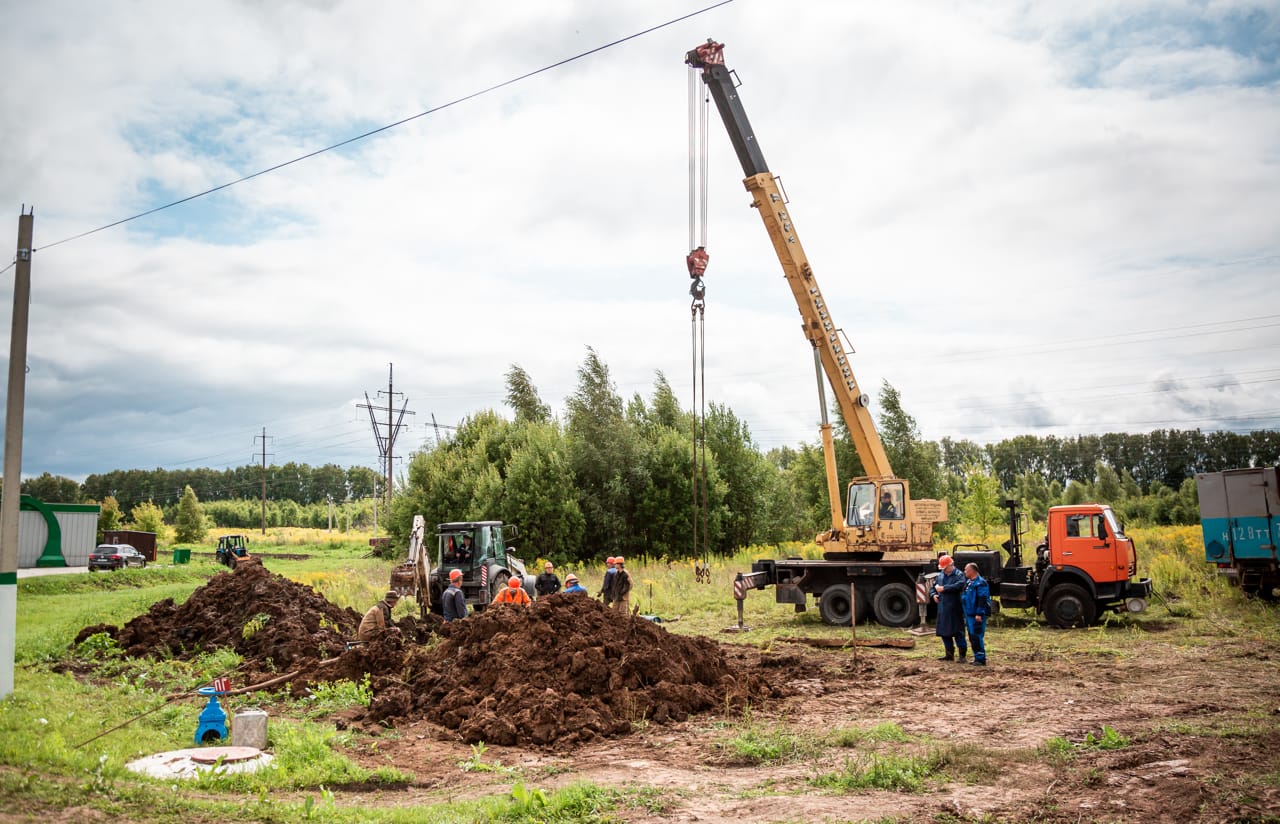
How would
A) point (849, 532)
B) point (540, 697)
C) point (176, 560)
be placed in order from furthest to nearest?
point (176, 560) → point (849, 532) → point (540, 697)

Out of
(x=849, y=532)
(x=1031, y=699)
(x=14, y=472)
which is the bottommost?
(x=1031, y=699)

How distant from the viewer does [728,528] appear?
128 feet

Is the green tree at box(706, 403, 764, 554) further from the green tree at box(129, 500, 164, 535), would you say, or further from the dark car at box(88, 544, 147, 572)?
the green tree at box(129, 500, 164, 535)

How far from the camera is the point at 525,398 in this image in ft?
162

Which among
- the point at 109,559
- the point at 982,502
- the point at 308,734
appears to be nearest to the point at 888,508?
the point at 308,734

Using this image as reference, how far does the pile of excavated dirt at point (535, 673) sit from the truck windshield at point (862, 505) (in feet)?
24.1

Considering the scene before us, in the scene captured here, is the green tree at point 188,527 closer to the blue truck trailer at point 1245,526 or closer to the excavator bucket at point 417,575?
the excavator bucket at point 417,575

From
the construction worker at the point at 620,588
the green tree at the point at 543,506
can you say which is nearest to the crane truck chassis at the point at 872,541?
the construction worker at the point at 620,588

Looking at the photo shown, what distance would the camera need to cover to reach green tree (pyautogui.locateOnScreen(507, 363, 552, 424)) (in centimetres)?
4916

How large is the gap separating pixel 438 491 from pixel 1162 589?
1098 inches

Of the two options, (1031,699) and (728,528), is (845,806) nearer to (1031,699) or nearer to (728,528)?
(1031,699)

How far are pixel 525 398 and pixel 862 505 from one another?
31.9m

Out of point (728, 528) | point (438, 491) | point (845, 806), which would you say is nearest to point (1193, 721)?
point (845, 806)

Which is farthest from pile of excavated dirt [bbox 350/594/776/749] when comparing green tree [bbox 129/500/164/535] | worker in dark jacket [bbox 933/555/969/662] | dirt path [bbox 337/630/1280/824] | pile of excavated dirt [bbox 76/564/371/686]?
green tree [bbox 129/500/164/535]
